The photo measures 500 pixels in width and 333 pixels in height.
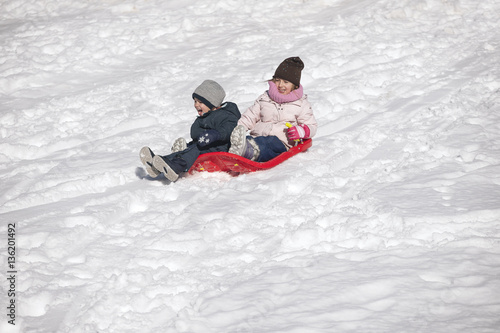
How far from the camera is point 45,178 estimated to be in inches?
197

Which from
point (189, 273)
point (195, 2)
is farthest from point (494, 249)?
point (195, 2)

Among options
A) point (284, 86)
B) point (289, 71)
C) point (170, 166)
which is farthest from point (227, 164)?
point (289, 71)

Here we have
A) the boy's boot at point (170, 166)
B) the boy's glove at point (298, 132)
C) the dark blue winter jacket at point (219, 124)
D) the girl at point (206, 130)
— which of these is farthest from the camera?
the boy's glove at point (298, 132)

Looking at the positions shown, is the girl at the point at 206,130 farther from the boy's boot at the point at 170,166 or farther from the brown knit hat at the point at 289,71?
the brown knit hat at the point at 289,71

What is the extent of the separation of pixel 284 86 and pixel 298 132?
53cm

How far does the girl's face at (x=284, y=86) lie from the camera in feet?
17.5

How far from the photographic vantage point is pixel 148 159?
15.0ft

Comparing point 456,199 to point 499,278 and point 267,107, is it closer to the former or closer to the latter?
point 499,278

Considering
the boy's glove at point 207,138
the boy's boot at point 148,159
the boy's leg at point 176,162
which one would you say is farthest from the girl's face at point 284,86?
the boy's boot at point 148,159

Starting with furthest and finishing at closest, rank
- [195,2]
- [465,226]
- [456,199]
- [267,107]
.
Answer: [195,2] < [267,107] < [456,199] < [465,226]

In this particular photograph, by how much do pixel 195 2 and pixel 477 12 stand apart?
5633 mm

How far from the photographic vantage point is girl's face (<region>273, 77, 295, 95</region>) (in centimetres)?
533

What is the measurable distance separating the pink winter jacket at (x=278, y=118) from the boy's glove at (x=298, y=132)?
0.31ft

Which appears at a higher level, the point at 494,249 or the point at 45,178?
the point at 494,249
